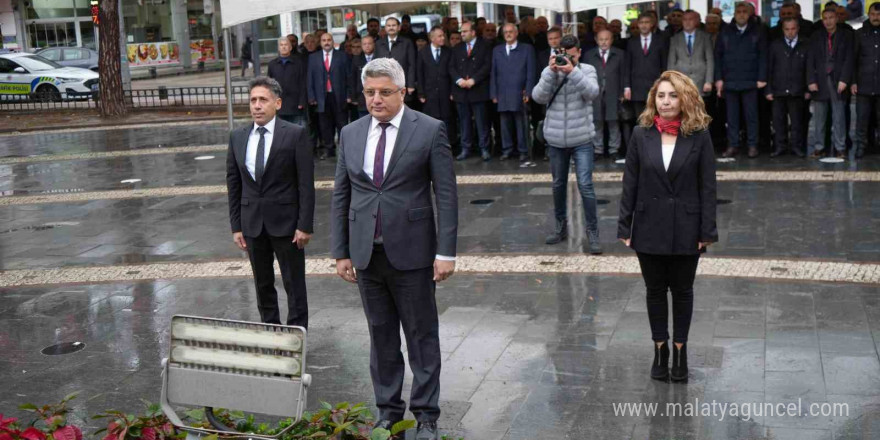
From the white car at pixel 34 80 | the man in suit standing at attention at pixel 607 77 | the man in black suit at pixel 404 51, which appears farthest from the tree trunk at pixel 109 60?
the man in suit standing at attention at pixel 607 77

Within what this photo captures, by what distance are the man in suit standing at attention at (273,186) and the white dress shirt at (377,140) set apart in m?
1.54

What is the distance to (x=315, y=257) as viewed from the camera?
32.2ft

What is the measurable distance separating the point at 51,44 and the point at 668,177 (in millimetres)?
43874

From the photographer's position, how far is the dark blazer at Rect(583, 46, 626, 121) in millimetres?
14438

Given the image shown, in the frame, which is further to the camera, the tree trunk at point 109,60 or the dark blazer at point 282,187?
the tree trunk at point 109,60

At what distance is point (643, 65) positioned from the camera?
14.3 metres

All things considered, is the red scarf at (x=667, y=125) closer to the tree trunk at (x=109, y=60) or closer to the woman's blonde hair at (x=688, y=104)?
the woman's blonde hair at (x=688, y=104)

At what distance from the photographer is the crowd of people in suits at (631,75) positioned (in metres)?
13.6

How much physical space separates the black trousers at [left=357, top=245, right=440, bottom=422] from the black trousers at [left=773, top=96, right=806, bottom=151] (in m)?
9.93

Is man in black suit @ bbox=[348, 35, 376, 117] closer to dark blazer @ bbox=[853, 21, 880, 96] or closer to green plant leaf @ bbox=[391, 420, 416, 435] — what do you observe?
dark blazer @ bbox=[853, 21, 880, 96]

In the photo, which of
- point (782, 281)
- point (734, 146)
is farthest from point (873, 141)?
point (782, 281)

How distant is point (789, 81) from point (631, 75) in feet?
6.80

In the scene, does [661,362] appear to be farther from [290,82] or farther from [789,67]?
[290,82]

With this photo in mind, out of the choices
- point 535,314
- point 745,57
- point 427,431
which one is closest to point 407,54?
point 745,57
